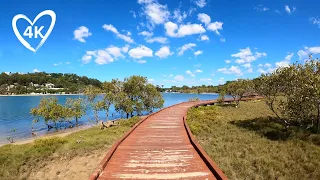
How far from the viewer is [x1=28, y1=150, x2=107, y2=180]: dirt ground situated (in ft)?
38.3

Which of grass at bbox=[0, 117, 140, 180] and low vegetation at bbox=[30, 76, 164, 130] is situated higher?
low vegetation at bbox=[30, 76, 164, 130]

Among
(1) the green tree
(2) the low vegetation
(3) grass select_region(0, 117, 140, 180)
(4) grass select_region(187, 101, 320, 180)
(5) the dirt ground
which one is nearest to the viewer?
(4) grass select_region(187, 101, 320, 180)

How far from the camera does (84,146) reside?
→ 52.6 ft

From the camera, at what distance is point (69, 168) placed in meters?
12.5

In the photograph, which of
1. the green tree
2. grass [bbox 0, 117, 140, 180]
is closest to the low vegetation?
the green tree

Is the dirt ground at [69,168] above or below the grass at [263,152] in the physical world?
below

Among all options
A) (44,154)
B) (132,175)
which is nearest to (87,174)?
(44,154)

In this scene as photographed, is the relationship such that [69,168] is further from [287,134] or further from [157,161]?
[287,134]

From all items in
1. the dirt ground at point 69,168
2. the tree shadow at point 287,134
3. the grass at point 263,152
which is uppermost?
the tree shadow at point 287,134

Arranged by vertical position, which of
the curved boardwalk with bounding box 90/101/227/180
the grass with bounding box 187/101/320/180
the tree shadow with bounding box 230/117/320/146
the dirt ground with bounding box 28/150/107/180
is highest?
the curved boardwalk with bounding box 90/101/227/180

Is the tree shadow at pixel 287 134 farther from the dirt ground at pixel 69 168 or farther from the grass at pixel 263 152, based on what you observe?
the dirt ground at pixel 69 168

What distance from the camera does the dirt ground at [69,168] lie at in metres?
11.7

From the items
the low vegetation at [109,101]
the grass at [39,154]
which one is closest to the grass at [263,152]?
the grass at [39,154]

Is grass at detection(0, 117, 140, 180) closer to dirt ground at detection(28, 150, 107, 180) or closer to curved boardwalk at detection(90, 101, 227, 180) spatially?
dirt ground at detection(28, 150, 107, 180)
